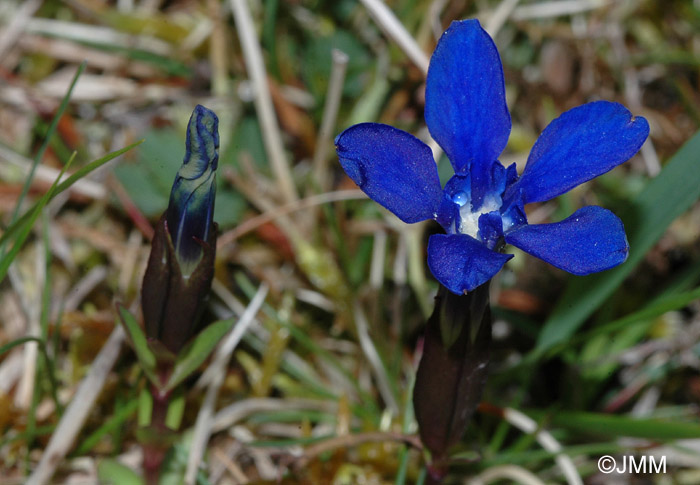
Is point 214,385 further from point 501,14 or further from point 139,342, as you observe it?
point 501,14

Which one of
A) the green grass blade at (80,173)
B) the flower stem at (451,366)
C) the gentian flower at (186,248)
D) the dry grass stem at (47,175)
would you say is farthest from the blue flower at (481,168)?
the dry grass stem at (47,175)

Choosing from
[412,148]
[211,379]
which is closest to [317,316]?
[211,379]

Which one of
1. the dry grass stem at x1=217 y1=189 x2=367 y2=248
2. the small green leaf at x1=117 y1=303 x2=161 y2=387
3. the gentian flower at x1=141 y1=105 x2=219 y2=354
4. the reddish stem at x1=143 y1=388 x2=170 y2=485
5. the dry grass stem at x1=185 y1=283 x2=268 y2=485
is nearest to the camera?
the gentian flower at x1=141 y1=105 x2=219 y2=354

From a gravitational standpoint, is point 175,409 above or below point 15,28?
below

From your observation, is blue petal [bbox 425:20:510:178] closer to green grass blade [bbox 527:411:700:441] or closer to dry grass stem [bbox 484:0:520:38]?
green grass blade [bbox 527:411:700:441]

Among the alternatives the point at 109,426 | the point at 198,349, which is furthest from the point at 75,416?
the point at 198,349

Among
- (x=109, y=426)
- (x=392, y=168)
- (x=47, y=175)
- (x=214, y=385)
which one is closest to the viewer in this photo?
(x=392, y=168)

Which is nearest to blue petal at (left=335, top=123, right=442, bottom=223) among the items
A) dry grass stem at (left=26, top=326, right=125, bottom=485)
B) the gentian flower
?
the gentian flower
